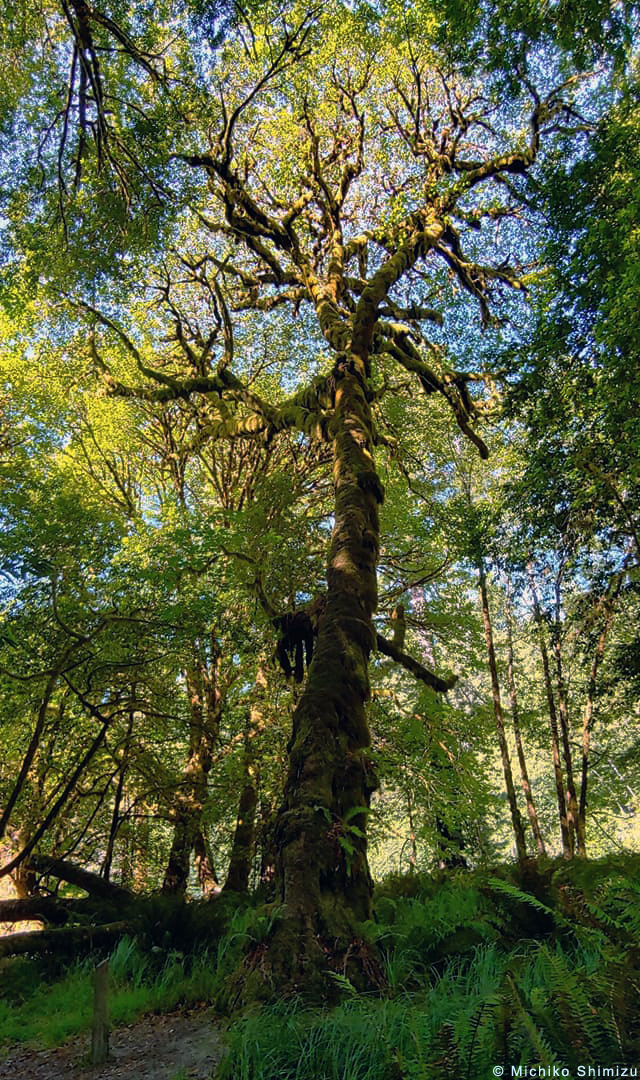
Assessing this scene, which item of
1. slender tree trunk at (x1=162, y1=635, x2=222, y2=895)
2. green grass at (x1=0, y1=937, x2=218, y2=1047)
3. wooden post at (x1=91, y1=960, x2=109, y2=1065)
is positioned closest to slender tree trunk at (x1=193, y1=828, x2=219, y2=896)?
slender tree trunk at (x1=162, y1=635, x2=222, y2=895)

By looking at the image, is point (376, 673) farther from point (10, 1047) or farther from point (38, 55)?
point (38, 55)

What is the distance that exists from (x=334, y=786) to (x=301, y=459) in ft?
24.1

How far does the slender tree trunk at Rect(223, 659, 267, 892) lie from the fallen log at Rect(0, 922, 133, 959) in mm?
2493

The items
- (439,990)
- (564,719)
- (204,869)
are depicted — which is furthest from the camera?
(564,719)

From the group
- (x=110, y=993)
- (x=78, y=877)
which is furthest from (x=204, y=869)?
(x=110, y=993)

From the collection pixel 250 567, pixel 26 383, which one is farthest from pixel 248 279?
pixel 250 567

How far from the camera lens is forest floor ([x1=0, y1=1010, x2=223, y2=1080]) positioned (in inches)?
96.8

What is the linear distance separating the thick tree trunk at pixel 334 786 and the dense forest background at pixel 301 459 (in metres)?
0.02

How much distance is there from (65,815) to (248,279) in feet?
30.5

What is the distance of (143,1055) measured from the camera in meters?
2.69

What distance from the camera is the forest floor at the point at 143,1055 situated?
8.07 ft

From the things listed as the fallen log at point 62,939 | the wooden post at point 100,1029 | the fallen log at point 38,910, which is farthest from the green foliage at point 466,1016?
the fallen log at point 38,910

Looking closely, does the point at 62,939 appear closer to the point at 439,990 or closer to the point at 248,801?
the point at 439,990

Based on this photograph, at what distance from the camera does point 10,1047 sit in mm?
3127
